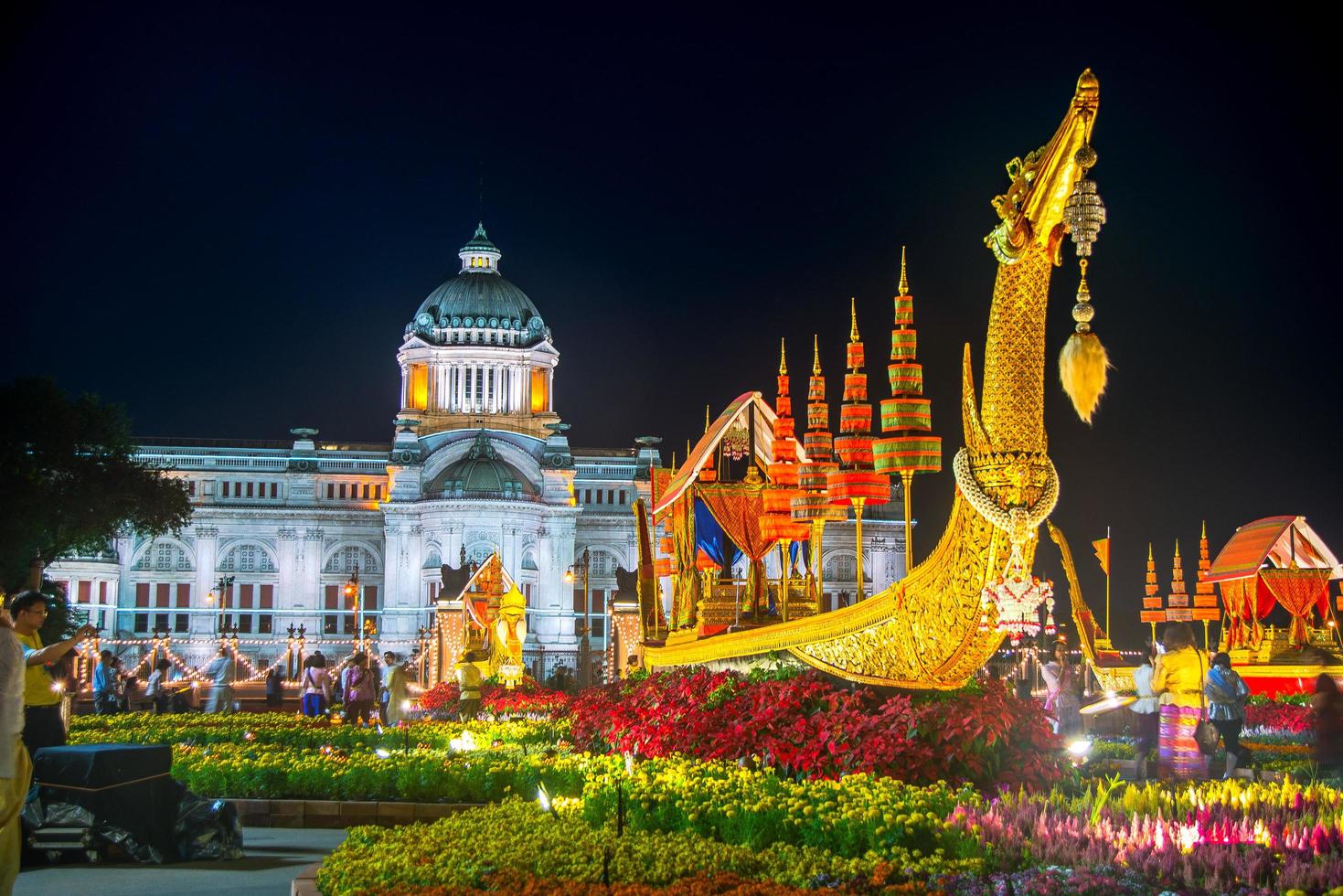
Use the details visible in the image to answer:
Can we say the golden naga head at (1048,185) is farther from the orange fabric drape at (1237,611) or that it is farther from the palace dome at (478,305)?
the palace dome at (478,305)

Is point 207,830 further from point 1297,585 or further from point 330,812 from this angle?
point 1297,585

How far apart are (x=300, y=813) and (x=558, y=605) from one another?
5610 cm

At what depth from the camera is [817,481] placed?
20500 mm

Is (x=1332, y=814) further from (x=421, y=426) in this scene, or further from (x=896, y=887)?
(x=421, y=426)

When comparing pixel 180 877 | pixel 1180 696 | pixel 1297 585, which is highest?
pixel 1297 585

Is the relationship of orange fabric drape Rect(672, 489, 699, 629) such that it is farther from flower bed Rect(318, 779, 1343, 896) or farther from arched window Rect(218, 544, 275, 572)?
arched window Rect(218, 544, 275, 572)

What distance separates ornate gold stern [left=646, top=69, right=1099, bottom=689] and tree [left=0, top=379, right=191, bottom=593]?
29.3 m

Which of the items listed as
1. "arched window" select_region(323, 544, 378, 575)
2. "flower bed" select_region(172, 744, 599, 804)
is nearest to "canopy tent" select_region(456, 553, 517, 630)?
"flower bed" select_region(172, 744, 599, 804)

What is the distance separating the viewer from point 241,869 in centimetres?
1123

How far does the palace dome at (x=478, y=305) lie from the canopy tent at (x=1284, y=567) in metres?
52.8

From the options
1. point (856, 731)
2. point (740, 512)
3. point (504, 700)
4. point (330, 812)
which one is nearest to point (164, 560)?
point (504, 700)

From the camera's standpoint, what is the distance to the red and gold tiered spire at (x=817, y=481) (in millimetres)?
20469

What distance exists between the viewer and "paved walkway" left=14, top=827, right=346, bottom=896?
10273 millimetres

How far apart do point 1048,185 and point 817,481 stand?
9581 millimetres
